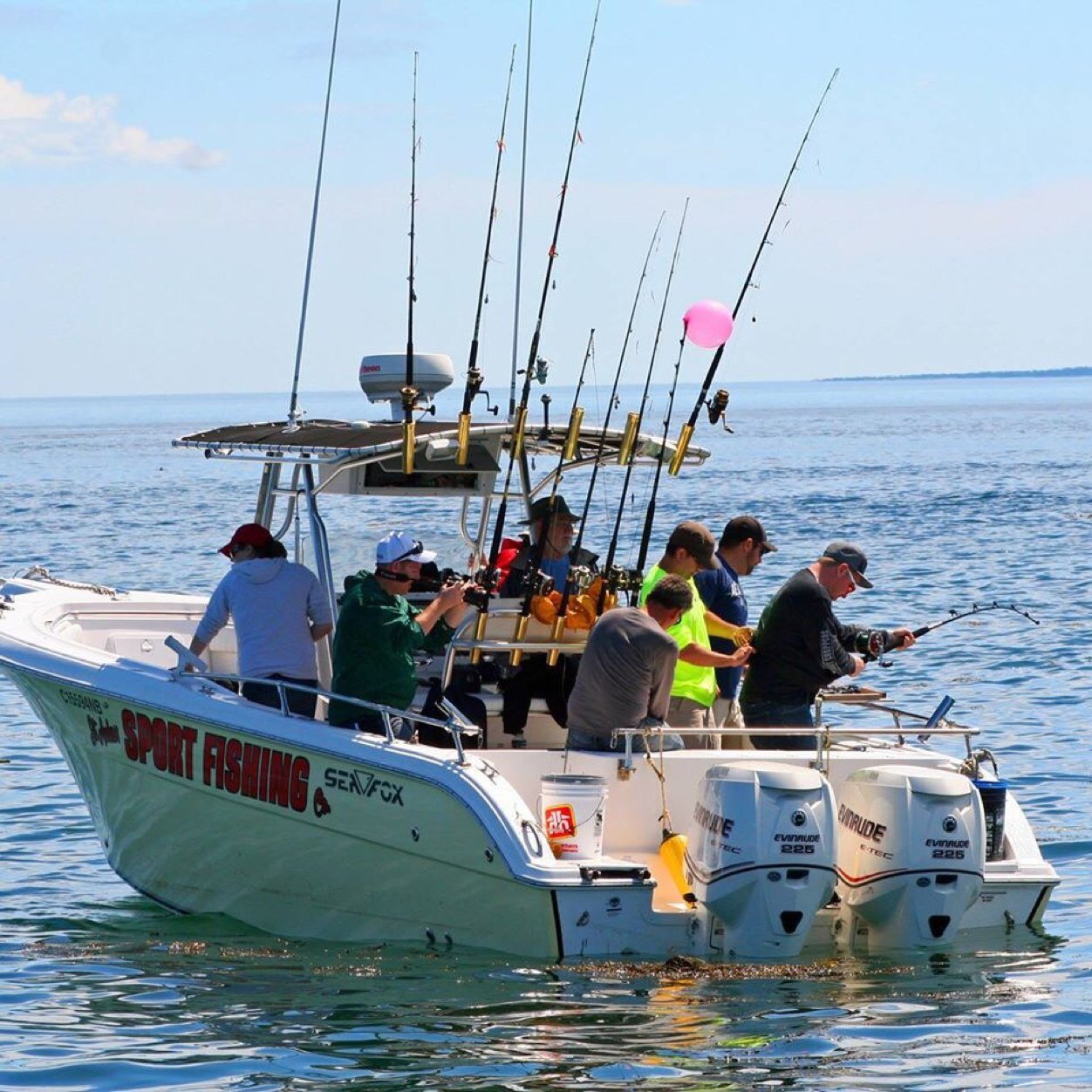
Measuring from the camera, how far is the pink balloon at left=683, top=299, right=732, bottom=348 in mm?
8234

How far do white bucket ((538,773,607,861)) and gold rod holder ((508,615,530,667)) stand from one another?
43.7 inches

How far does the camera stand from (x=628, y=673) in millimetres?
7074

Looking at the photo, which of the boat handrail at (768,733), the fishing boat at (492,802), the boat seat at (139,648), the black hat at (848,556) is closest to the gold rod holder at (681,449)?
the fishing boat at (492,802)

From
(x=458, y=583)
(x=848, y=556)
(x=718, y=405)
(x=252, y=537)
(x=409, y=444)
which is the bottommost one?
(x=458, y=583)

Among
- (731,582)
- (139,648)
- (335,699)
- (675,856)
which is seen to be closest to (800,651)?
(731,582)

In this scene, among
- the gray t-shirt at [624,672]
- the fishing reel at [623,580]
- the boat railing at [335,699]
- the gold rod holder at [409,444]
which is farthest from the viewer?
the fishing reel at [623,580]

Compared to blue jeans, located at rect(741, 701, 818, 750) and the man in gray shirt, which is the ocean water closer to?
the man in gray shirt

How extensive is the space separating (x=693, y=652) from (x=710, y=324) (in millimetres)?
1494

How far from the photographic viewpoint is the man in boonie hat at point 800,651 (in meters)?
7.67

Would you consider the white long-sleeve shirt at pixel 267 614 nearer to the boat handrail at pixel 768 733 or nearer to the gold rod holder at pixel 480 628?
the gold rod holder at pixel 480 628

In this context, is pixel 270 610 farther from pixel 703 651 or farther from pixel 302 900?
pixel 703 651

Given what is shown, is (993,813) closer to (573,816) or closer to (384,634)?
(573,816)

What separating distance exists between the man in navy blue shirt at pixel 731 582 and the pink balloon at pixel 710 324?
0.77 metres

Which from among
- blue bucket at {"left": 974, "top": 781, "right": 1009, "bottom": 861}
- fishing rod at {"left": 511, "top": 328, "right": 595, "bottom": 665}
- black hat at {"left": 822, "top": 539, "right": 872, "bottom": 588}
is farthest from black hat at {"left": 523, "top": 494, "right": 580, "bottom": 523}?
blue bucket at {"left": 974, "top": 781, "right": 1009, "bottom": 861}
